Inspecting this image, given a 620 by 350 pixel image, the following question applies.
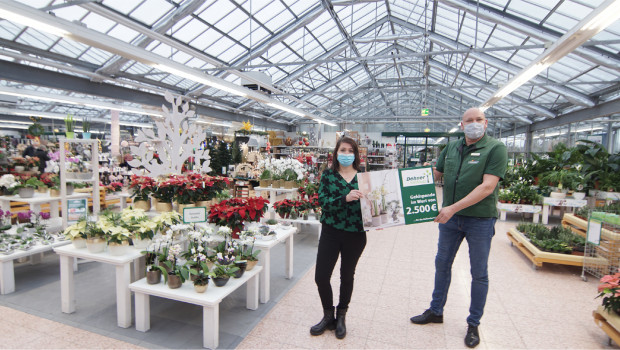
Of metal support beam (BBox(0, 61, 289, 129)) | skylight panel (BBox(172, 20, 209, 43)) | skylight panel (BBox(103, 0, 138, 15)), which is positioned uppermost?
skylight panel (BBox(172, 20, 209, 43))

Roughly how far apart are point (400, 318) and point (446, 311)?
1.54ft

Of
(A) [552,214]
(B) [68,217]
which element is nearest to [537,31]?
(A) [552,214]

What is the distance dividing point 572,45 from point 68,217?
675 cm

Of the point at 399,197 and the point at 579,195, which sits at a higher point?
the point at 399,197

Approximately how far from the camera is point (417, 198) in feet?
7.69

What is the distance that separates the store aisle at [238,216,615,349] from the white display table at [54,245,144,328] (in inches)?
38.7

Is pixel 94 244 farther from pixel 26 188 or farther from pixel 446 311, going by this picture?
pixel 446 311

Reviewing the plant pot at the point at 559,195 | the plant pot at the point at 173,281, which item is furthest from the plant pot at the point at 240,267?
the plant pot at the point at 559,195

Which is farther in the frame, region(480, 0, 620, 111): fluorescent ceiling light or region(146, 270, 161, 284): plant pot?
region(480, 0, 620, 111): fluorescent ceiling light

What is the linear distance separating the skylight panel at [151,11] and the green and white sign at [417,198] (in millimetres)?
6732

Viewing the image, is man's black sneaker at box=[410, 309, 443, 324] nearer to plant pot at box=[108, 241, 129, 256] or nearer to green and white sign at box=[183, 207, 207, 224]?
green and white sign at box=[183, 207, 207, 224]

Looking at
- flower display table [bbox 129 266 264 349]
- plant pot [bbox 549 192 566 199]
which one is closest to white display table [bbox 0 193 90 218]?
flower display table [bbox 129 266 264 349]

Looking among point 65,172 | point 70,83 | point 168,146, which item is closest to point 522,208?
→ point 168,146

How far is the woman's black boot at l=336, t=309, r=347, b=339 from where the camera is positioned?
248cm
